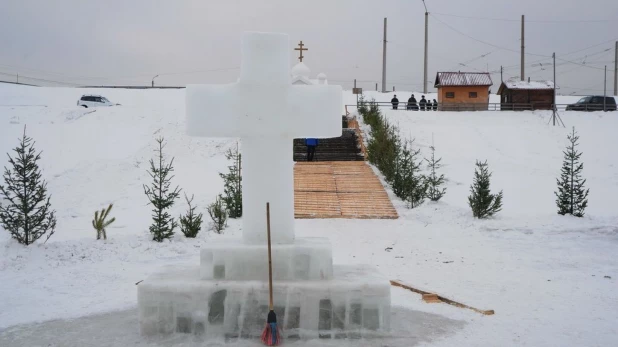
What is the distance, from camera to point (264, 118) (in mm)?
5676

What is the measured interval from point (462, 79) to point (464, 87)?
0.63 metres

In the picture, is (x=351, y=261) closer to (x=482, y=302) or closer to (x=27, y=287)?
(x=482, y=302)

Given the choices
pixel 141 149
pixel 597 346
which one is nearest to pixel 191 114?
pixel 597 346

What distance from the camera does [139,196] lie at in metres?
17.5

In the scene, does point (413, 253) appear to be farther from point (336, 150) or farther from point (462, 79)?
point (462, 79)

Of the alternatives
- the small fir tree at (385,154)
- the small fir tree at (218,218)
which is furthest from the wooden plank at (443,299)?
the small fir tree at (385,154)

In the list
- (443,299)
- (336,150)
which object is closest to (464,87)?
(336,150)

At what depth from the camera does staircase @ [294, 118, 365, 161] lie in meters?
22.3

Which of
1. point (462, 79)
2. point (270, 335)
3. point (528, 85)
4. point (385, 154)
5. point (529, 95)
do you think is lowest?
point (270, 335)

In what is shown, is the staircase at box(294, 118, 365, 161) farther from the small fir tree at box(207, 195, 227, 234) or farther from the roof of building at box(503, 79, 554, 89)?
the roof of building at box(503, 79, 554, 89)

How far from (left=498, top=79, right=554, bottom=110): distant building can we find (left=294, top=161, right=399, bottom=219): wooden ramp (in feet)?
76.1

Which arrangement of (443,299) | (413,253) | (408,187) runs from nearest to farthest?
(443,299)
(413,253)
(408,187)

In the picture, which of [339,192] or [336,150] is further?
[336,150]

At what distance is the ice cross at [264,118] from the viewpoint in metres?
5.65
